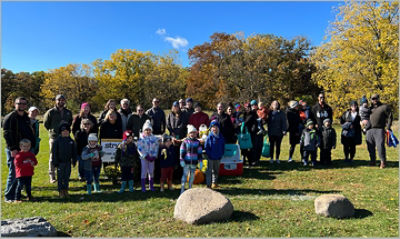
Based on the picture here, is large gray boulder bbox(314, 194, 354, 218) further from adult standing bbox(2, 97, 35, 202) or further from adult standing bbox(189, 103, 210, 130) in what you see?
adult standing bbox(2, 97, 35, 202)

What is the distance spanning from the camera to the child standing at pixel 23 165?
6.05 metres

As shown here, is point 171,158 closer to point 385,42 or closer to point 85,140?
point 85,140

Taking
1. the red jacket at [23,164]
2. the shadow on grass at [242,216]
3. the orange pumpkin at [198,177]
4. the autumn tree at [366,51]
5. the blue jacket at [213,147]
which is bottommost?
the shadow on grass at [242,216]

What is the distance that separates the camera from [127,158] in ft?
22.6

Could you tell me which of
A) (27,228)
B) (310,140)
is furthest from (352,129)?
(27,228)

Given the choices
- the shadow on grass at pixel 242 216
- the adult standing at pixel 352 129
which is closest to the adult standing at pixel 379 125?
the adult standing at pixel 352 129

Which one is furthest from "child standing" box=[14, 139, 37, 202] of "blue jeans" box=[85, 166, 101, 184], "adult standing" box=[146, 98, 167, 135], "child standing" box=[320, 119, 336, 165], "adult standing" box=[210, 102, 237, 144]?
"child standing" box=[320, 119, 336, 165]

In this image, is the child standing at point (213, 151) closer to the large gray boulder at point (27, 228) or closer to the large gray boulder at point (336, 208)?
the large gray boulder at point (336, 208)

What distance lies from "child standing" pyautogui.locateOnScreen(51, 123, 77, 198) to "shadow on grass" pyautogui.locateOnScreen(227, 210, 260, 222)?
413 cm

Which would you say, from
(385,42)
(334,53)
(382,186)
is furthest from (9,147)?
(334,53)

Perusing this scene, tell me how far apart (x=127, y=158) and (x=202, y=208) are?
281 cm

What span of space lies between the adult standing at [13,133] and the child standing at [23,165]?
134 millimetres

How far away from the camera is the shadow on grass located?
512 centimetres

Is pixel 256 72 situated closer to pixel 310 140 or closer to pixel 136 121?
pixel 310 140
